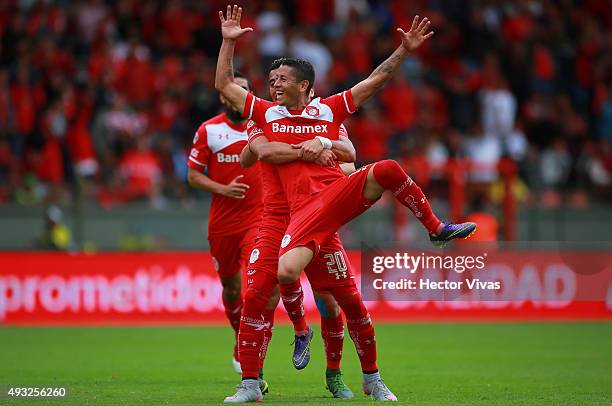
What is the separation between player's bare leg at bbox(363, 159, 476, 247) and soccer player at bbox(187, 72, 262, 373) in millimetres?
2754

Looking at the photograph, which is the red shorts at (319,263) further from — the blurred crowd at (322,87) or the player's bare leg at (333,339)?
the blurred crowd at (322,87)

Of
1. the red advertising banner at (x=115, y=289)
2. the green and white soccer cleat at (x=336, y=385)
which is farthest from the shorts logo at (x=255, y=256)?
the red advertising banner at (x=115, y=289)

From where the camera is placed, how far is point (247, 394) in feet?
29.4

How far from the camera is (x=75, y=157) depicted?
20562mm

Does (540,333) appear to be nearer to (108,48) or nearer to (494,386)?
(494,386)

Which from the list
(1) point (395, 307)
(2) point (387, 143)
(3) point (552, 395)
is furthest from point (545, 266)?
(3) point (552, 395)

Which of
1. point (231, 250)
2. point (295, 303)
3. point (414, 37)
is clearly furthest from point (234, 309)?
point (414, 37)

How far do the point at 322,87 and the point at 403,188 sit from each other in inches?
547

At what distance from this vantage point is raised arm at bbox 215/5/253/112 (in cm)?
907

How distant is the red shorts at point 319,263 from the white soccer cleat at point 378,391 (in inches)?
33.1

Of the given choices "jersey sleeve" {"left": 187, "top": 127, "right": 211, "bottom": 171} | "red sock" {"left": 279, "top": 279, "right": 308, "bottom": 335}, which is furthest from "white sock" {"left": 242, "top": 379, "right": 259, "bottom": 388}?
"jersey sleeve" {"left": 187, "top": 127, "right": 211, "bottom": 171}

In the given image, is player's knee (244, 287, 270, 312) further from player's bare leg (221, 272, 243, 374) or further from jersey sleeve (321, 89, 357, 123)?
player's bare leg (221, 272, 243, 374)

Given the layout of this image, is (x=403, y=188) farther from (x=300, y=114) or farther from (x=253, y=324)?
(x=253, y=324)

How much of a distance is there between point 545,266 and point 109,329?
6598 millimetres
